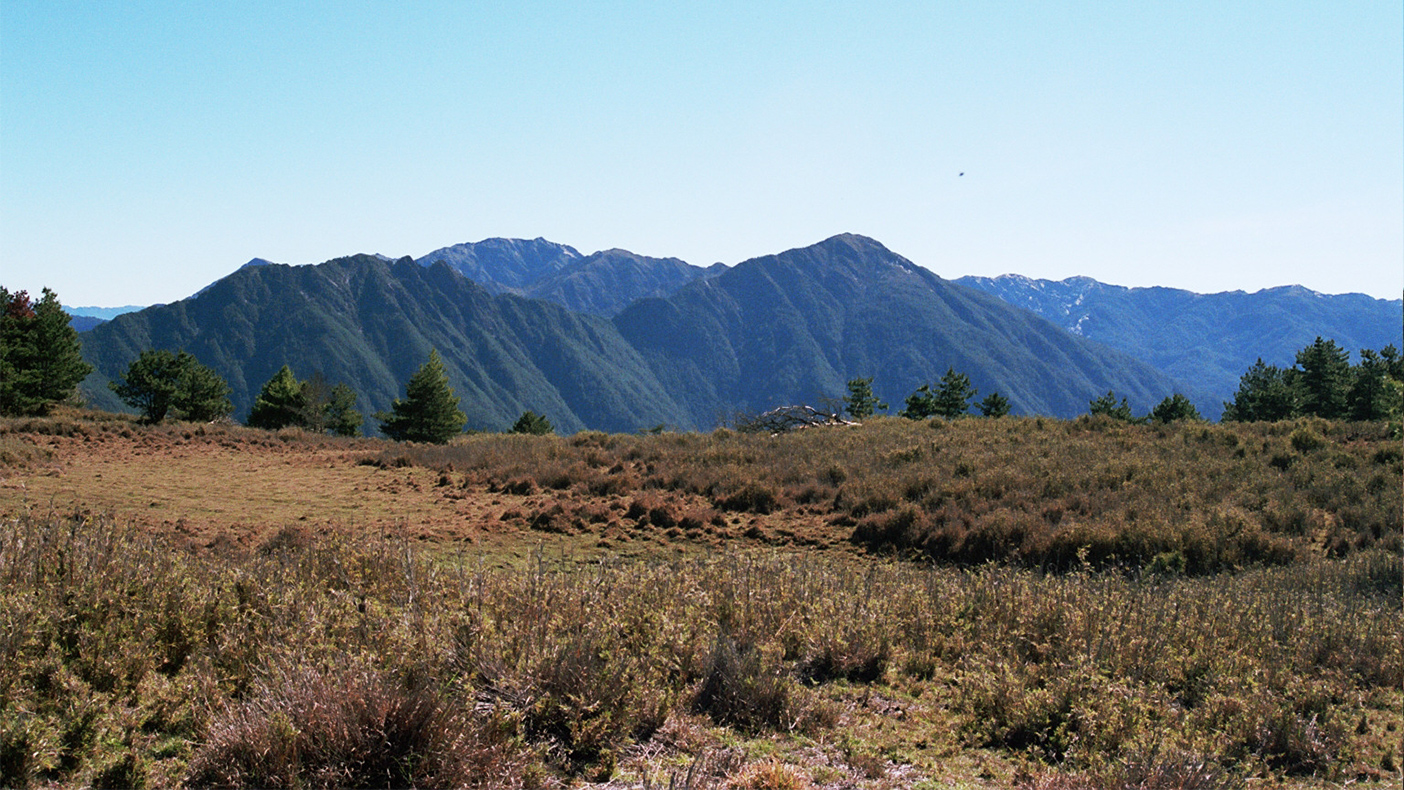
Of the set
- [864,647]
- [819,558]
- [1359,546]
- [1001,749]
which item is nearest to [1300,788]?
[1001,749]

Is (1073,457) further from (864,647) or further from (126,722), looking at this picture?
(126,722)

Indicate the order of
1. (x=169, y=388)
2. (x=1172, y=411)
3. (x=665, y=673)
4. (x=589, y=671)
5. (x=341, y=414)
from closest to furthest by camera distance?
1. (x=589, y=671)
2. (x=665, y=673)
3. (x=169, y=388)
4. (x=1172, y=411)
5. (x=341, y=414)

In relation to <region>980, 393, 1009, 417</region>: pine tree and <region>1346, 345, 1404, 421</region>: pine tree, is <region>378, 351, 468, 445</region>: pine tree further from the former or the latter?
<region>1346, 345, 1404, 421</region>: pine tree

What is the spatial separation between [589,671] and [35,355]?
4958cm

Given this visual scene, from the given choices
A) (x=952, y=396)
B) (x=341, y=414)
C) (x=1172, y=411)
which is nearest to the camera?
(x=1172, y=411)

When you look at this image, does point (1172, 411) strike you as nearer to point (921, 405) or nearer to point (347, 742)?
point (921, 405)

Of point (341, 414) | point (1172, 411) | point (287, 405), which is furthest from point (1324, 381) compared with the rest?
point (341, 414)

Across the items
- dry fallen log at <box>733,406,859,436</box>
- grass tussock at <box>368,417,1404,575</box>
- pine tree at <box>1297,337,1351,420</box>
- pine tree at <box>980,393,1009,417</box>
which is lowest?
grass tussock at <box>368,417,1404,575</box>

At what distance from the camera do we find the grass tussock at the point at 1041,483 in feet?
39.3

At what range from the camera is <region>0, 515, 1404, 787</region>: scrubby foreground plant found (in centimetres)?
351

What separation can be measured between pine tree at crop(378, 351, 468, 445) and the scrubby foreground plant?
137ft

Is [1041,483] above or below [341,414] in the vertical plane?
above

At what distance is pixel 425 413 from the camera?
155 feet

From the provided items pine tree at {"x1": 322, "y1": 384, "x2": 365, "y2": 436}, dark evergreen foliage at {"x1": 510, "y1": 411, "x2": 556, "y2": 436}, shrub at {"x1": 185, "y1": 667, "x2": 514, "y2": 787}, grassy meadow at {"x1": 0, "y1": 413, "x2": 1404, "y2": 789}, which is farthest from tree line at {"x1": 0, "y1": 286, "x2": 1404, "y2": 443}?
shrub at {"x1": 185, "y1": 667, "x2": 514, "y2": 787}
